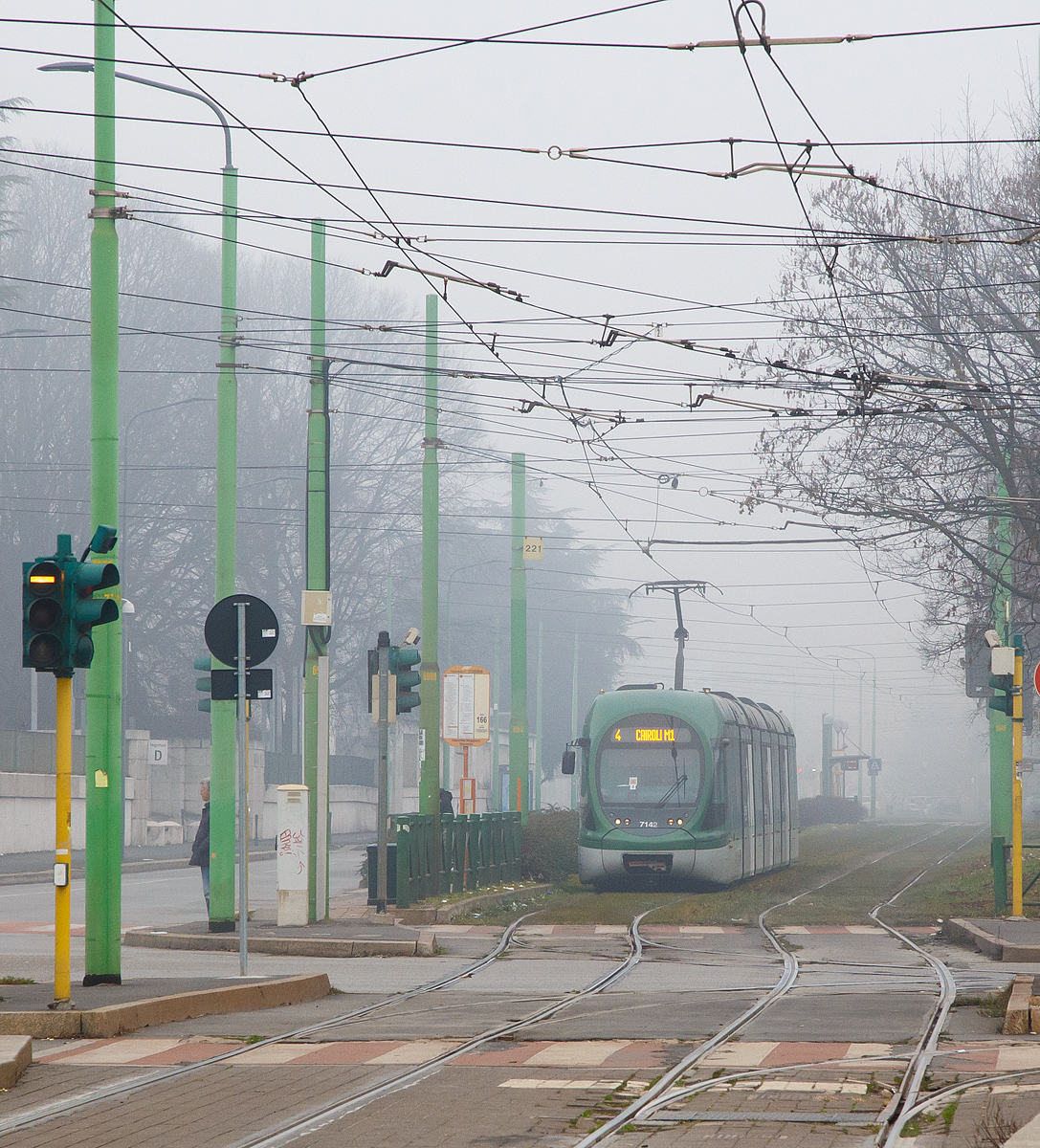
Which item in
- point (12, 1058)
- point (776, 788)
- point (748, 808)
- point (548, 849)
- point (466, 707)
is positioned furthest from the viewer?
point (776, 788)

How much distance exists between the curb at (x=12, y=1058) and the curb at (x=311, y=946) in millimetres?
7344

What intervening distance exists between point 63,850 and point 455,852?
13.3m

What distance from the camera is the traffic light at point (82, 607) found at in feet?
33.4

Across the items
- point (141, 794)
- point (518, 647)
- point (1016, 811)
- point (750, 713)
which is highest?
point (518, 647)

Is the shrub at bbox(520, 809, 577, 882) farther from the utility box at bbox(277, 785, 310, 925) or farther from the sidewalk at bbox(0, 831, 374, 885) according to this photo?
the utility box at bbox(277, 785, 310, 925)

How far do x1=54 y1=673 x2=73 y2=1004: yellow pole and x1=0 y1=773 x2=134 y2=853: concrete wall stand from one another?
28.5 meters

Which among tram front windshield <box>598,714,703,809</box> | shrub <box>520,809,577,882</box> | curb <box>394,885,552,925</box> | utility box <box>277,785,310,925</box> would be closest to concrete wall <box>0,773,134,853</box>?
shrub <box>520,809,577,882</box>

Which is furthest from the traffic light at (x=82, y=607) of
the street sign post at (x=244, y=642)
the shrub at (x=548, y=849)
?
the shrub at (x=548, y=849)

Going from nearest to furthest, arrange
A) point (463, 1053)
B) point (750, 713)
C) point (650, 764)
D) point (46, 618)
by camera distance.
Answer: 1. point (463, 1053)
2. point (46, 618)
3. point (650, 764)
4. point (750, 713)

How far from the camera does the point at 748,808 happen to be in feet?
90.9

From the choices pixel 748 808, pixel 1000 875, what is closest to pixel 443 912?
pixel 1000 875

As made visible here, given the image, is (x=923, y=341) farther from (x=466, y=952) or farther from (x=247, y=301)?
(x=247, y=301)

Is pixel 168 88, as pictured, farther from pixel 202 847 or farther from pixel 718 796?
pixel 718 796

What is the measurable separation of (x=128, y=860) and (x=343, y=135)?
24187mm
